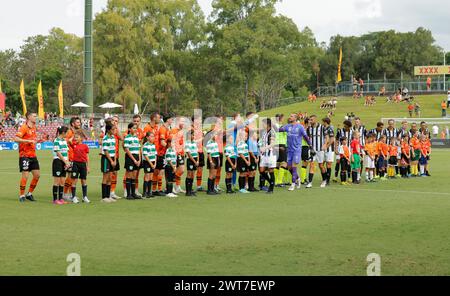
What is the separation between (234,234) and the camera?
12.7 meters

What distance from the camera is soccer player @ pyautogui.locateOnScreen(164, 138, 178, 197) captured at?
1927 cm

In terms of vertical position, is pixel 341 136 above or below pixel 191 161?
above

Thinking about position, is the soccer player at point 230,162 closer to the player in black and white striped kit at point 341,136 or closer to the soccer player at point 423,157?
the player in black and white striped kit at point 341,136

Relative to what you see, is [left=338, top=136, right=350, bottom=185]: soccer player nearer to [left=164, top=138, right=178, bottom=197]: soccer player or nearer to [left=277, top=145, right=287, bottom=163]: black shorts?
[left=277, top=145, right=287, bottom=163]: black shorts

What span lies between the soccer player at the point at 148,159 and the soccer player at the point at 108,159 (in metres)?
0.87

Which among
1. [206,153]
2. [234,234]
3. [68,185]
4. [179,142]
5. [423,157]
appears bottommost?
[234,234]

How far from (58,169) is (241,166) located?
5.24 metres

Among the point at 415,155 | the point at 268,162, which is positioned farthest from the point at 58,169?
the point at 415,155

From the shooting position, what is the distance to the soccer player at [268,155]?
20422mm

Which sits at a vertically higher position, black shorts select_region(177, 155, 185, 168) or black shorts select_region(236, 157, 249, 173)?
black shorts select_region(177, 155, 185, 168)

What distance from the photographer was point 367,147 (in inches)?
1001

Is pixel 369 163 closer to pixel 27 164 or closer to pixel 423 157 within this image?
pixel 423 157

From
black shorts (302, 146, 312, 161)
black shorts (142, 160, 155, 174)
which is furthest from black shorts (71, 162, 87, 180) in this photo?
black shorts (302, 146, 312, 161)
